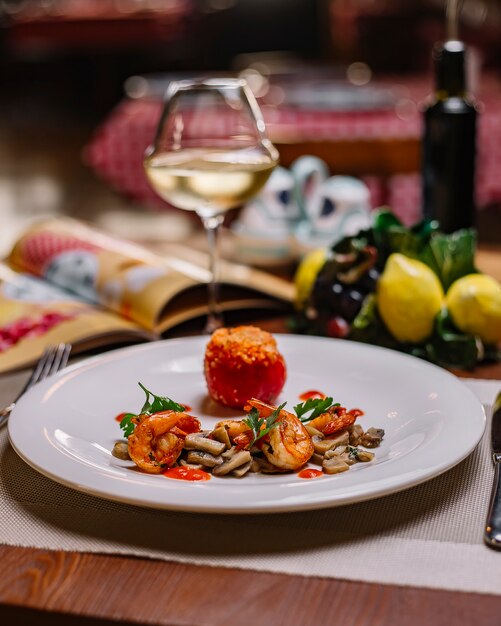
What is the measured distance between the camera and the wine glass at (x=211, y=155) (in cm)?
107

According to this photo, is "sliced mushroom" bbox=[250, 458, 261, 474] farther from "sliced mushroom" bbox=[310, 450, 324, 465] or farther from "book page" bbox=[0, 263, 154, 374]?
"book page" bbox=[0, 263, 154, 374]

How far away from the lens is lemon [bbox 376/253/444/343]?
1.01 meters

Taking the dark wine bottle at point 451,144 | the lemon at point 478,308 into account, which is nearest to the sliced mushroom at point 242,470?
the lemon at point 478,308

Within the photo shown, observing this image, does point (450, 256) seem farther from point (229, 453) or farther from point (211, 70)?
point (211, 70)

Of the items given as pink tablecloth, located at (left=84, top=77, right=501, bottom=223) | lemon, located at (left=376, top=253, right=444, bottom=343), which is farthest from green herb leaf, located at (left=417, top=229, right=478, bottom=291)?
pink tablecloth, located at (left=84, top=77, right=501, bottom=223)

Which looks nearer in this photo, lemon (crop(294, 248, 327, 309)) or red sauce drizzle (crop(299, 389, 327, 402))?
red sauce drizzle (crop(299, 389, 327, 402))

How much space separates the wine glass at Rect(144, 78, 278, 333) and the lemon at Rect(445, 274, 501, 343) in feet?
0.92

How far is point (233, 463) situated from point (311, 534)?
80 millimetres

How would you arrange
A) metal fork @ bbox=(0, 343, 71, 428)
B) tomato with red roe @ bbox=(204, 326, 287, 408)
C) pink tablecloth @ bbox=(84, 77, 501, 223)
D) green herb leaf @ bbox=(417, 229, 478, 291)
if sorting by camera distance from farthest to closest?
1. pink tablecloth @ bbox=(84, 77, 501, 223)
2. green herb leaf @ bbox=(417, 229, 478, 291)
3. metal fork @ bbox=(0, 343, 71, 428)
4. tomato with red roe @ bbox=(204, 326, 287, 408)

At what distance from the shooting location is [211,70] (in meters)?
8.62

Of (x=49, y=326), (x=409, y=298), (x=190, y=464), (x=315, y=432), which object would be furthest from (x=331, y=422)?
(x=49, y=326)

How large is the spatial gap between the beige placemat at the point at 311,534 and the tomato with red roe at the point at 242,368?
0.63 ft

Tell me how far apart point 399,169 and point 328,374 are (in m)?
1.22

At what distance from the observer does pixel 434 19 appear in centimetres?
597
